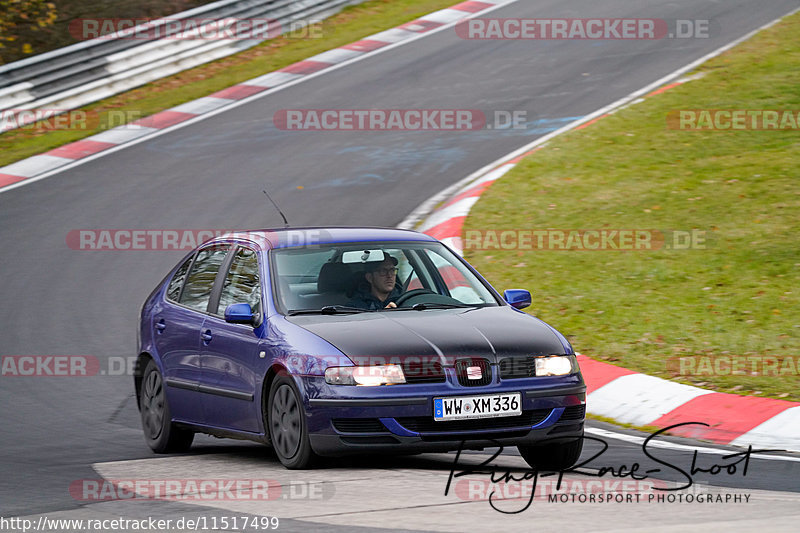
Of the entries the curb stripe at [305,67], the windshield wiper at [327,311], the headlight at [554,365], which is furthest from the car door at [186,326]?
the curb stripe at [305,67]

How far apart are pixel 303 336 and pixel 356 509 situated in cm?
150

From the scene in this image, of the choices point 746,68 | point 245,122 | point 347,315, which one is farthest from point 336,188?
point 347,315

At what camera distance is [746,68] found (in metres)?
21.2

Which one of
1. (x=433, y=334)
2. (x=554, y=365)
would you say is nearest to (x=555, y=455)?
(x=554, y=365)

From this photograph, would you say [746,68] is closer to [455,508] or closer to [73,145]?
[73,145]

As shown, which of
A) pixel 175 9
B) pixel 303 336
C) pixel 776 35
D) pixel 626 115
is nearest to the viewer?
pixel 303 336

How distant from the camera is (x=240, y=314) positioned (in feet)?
25.3

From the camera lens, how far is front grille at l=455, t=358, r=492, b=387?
22.9 ft

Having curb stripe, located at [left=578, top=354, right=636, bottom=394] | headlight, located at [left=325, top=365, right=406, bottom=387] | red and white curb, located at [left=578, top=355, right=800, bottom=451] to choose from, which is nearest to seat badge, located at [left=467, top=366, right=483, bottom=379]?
headlight, located at [left=325, top=365, right=406, bottom=387]

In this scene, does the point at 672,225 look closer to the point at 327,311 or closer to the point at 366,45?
the point at 327,311

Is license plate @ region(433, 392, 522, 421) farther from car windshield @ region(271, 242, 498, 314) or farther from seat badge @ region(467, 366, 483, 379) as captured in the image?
car windshield @ region(271, 242, 498, 314)

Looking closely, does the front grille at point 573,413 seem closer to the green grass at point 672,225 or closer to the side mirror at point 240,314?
the side mirror at point 240,314

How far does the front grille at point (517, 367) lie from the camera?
23.2 ft

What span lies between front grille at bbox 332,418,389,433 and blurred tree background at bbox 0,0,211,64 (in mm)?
Answer: 19180
